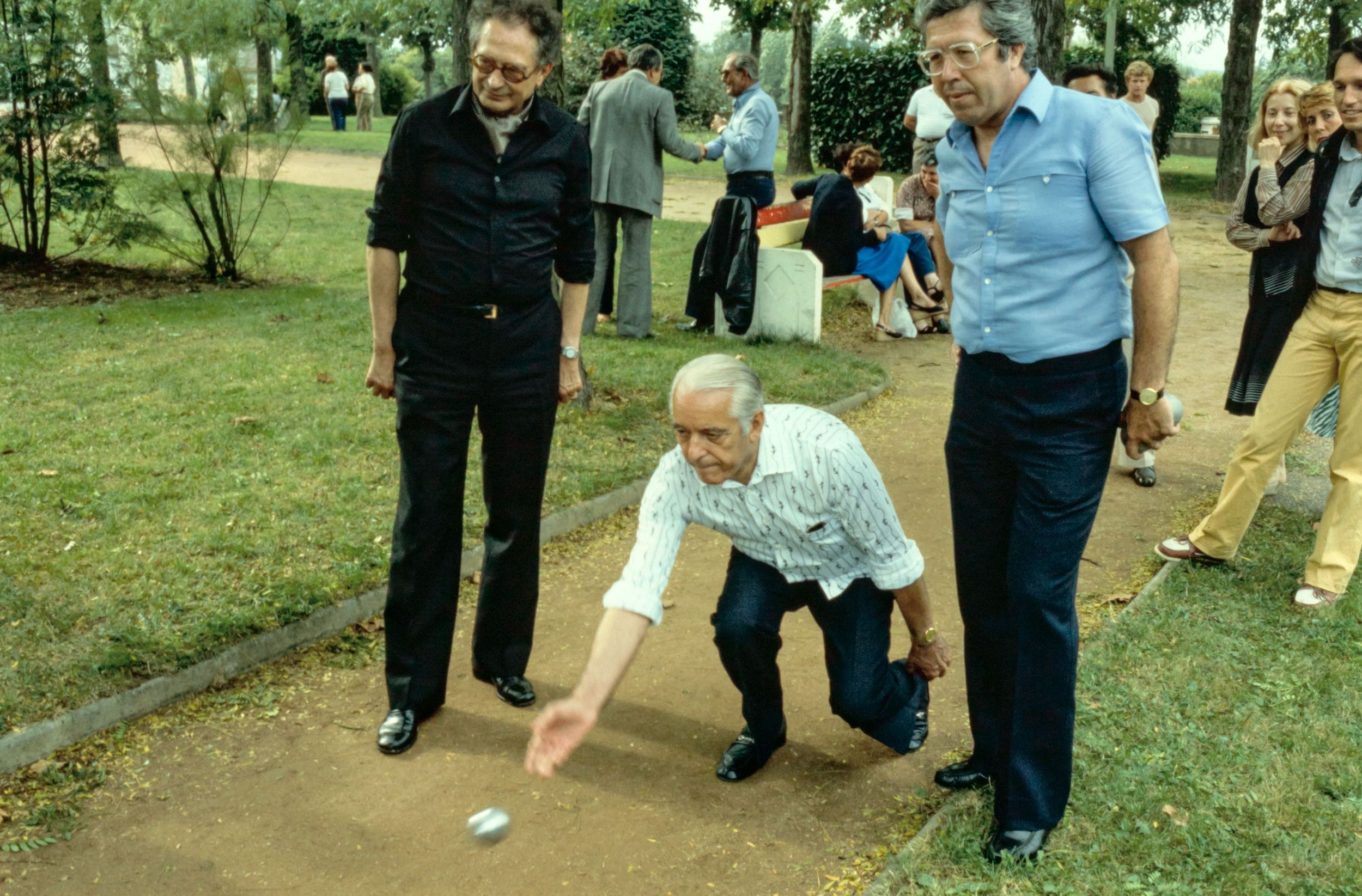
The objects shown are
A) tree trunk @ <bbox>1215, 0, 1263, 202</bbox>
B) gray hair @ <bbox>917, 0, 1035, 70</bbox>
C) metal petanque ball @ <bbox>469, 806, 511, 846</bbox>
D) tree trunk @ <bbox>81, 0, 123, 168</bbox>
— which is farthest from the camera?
tree trunk @ <bbox>1215, 0, 1263, 202</bbox>

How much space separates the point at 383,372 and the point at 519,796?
142cm

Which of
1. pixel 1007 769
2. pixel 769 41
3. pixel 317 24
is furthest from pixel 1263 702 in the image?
pixel 769 41

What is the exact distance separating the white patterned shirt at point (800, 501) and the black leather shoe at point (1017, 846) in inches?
29.2

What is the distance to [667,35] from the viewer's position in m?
37.8

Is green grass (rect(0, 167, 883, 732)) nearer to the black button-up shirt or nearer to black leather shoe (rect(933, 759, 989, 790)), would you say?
the black button-up shirt

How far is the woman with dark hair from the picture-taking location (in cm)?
1005

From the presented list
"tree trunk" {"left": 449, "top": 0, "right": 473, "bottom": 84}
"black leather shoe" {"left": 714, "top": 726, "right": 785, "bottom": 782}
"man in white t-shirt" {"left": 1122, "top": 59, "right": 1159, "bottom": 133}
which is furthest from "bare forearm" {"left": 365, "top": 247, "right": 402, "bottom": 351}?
"man in white t-shirt" {"left": 1122, "top": 59, "right": 1159, "bottom": 133}

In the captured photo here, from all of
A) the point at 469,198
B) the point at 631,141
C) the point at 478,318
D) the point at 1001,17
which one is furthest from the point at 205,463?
the point at 1001,17

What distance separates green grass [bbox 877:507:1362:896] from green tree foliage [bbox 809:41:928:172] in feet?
68.1

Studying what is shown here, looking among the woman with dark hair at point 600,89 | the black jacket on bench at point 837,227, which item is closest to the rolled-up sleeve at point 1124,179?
the woman with dark hair at point 600,89

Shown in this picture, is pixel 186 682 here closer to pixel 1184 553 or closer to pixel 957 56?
pixel 957 56

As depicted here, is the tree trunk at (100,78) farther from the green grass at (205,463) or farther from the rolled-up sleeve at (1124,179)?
the rolled-up sleeve at (1124,179)

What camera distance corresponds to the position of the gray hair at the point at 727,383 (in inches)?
129

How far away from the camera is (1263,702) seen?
438 centimetres
